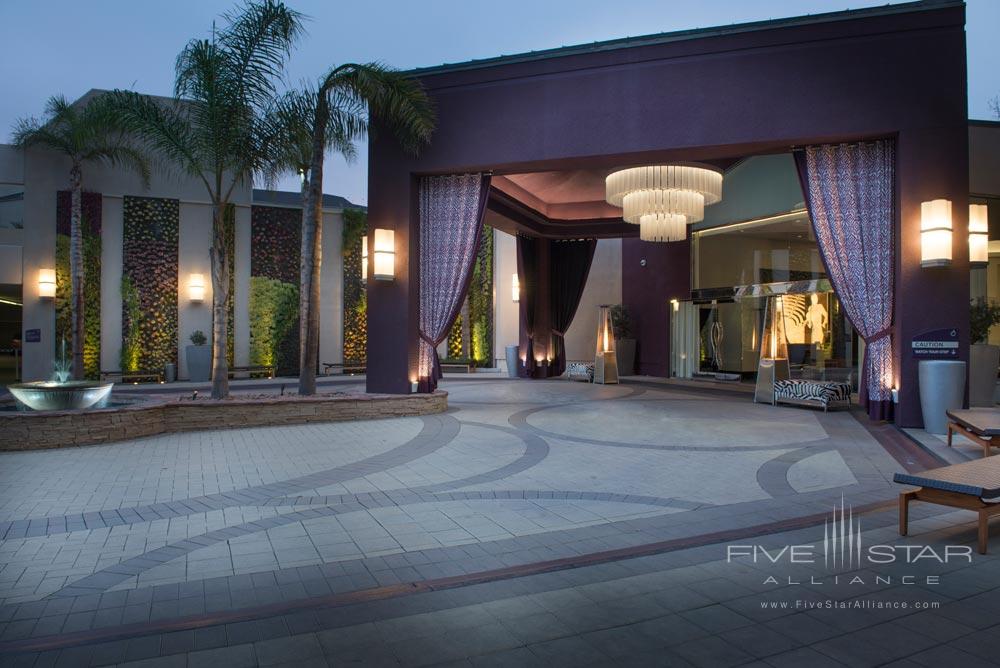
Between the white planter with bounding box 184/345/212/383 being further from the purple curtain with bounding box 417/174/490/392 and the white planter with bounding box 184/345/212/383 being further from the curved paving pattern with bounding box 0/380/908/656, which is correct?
the curved paving pattern with bounding box 0/380/908/656

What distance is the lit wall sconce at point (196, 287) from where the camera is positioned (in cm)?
1576

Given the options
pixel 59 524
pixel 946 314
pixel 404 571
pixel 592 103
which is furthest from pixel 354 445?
pixel 946 314

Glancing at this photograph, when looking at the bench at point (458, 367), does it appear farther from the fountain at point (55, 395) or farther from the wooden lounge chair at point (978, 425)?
the wooden lounge chair at point (978, 425)

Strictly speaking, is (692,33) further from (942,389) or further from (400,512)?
(400,512)

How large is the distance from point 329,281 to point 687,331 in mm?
9444

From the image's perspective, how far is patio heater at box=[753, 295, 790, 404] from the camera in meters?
11.6

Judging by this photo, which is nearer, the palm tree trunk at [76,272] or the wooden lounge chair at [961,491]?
the wooden lounge chair at [961,491]

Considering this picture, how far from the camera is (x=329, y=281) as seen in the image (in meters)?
17.5

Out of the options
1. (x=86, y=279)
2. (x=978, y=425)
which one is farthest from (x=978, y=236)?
(x=86, y=279)

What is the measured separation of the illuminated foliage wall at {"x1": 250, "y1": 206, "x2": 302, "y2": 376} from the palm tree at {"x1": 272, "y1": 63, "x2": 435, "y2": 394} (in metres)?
7.03

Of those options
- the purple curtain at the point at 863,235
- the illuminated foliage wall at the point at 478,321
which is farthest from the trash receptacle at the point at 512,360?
the purple curtain at the point at 863,235

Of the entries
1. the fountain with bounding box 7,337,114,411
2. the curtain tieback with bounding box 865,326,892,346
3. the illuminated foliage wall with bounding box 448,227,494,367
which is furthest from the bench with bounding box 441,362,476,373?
the curtain tieback with bounding box 865,326,892,346

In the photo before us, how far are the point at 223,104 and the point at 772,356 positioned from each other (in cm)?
978

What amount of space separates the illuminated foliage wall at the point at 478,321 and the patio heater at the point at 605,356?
5077 mm
